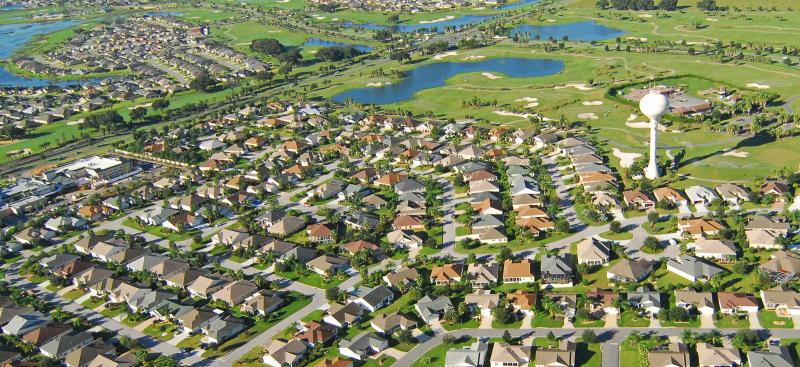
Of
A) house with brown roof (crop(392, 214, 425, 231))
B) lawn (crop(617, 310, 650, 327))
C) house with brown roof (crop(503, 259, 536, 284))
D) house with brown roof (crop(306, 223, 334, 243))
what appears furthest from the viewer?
house with brown roof (crop(392, 214, 425, 231))

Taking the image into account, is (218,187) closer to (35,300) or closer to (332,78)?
(35,300)

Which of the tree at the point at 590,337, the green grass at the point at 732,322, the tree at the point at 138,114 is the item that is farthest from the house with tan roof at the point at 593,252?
the tree at the point at 138,114

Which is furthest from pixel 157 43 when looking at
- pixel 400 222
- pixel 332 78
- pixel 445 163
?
pixel 400 222

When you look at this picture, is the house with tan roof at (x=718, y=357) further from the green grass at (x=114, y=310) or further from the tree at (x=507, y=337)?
the green grass at (x=114, y=310)

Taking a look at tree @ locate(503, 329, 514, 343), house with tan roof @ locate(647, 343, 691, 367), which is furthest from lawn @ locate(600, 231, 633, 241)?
tree @ locate(503, 329, 514, 343)

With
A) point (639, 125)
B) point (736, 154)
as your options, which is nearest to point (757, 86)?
point (639, 125)

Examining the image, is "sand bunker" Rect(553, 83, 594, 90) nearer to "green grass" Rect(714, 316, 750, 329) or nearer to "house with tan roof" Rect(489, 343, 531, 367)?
"green grass" Rect(714, 316, 750, 329)

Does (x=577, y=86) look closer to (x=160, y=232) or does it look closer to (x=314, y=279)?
(x=314, y=279)
